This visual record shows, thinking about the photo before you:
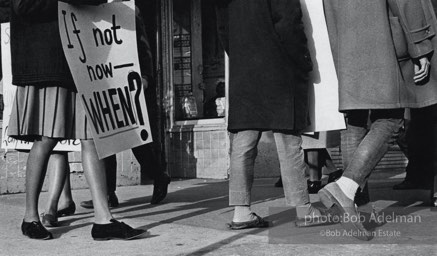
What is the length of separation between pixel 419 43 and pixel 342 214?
1.18 meters

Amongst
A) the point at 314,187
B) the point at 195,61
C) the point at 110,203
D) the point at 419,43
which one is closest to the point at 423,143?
the point at 419,43

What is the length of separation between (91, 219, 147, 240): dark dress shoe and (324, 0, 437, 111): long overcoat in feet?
5.08

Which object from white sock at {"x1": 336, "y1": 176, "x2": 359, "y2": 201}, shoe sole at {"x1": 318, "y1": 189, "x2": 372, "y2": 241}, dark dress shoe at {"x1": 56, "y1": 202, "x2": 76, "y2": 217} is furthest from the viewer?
dark dress shoe at {"x1": 56, "y1": 202, "x2": 76, "y2": 217}

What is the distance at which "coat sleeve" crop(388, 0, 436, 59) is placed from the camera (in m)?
4.43

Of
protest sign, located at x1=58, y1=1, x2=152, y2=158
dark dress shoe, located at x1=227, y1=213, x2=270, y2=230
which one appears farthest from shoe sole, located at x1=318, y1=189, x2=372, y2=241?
protest sign, located at x1=58, y1=1, x2=152, y2=158

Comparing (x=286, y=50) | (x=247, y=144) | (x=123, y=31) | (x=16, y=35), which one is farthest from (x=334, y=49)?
(x=16, y=35)

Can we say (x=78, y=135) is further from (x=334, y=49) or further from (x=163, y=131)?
(x=163, y=131)

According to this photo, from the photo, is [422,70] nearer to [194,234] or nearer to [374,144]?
[374,144]

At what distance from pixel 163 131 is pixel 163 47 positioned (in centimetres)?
115

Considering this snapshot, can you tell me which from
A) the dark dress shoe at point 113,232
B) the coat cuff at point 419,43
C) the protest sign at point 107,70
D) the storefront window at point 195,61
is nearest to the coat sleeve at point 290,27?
the coat cuff at point 419,43

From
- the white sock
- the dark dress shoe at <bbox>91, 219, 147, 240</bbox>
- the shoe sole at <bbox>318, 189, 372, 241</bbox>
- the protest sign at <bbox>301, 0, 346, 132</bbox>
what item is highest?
the protest sign at <bbox>301, 0, 346, 132</bbox>

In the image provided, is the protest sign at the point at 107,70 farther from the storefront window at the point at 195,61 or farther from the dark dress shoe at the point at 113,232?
the storefront window at the point at 195,61

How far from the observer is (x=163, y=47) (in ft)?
32.4

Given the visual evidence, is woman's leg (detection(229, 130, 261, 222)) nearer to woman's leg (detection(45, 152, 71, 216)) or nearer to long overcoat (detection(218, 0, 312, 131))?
long overcoat (detection(218, 0, 312, 131))
